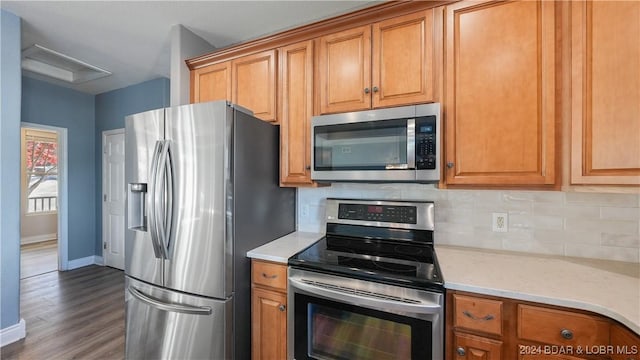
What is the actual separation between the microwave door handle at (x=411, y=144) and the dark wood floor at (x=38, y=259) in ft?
16.8

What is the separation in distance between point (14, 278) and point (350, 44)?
3.36m

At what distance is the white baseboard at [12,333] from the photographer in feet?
7.03

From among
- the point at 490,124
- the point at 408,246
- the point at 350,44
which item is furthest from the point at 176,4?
the point at 408,246

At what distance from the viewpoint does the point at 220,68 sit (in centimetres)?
218

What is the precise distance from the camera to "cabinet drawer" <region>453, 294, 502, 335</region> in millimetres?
1117

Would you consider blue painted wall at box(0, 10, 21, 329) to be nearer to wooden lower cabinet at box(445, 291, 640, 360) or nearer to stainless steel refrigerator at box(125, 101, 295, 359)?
stainless steel refrigerator at box(125, 101, 295, 359)

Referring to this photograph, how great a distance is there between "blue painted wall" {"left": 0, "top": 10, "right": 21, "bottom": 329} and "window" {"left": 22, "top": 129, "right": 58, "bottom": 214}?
398 centimetres

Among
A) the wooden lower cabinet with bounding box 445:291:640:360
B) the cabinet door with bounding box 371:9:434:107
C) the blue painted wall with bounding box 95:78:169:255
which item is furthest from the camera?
the blue painted wall with bounding box 95:78:169:255

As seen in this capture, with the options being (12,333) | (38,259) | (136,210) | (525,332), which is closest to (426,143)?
(525,332)

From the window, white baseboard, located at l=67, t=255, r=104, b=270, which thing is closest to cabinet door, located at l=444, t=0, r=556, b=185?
white baseboard, located at l=67, t=255, r=104, b=270

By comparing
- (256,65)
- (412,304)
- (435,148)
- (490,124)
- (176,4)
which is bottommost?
(412,304)

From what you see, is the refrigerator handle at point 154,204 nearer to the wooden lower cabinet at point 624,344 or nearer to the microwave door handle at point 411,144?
the microwave door handle at point 411,144

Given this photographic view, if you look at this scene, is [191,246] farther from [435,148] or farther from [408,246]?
[435,148]

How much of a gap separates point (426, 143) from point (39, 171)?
7.73 meters
